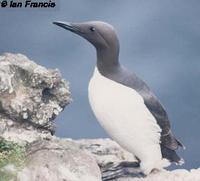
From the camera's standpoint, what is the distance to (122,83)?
18.7 ft

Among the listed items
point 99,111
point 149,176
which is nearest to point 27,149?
point 99,111

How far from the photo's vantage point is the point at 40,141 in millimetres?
5793

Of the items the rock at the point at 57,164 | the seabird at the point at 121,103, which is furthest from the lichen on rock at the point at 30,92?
the seabird at the point at 121,103

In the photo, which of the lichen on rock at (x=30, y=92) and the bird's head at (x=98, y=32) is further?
the lichen on rock at (x=30, y=92)

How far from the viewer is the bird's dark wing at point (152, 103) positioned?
18.7 ft

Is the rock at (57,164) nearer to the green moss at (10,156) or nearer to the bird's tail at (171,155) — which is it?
the green moss at (10,156)

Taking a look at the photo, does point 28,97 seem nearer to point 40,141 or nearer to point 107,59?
point 40,141

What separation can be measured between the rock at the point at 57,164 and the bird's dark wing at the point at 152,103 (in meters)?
0.62

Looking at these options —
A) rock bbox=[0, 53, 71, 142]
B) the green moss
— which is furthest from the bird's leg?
the green moss

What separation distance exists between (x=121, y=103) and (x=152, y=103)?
28cm

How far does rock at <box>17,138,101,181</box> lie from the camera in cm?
533

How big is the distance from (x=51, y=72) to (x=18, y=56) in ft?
1.23

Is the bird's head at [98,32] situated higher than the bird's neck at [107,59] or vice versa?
the bird's head at [98,32]

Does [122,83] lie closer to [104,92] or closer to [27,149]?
[104,92]
